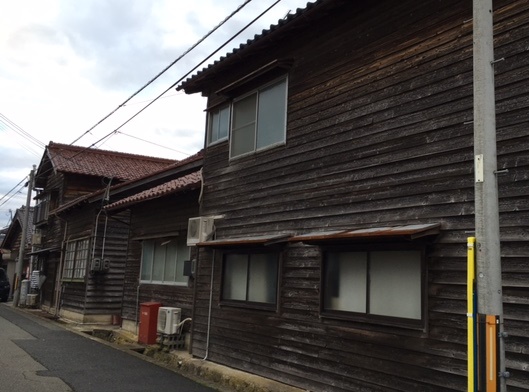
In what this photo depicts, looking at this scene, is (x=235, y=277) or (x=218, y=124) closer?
(x=235, y=277)

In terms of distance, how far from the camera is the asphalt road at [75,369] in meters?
7.95

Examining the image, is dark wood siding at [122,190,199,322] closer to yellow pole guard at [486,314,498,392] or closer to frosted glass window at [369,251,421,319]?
frosted glass window at [369,251,421,319]

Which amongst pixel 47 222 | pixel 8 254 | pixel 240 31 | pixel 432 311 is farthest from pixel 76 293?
pixel 8 254

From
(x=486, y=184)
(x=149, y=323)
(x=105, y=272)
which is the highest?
(x=486, y=184)

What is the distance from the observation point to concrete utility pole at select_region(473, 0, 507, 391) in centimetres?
346

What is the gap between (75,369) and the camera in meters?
9.24

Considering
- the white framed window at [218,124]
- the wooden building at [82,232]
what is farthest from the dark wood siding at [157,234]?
the wooden building at [82,232]

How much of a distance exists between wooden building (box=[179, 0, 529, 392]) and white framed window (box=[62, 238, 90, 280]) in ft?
31.8

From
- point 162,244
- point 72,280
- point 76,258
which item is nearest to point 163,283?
point 162,244

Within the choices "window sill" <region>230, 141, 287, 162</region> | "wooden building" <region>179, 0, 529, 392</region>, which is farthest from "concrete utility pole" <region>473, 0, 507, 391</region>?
"window sill" <region>230, 141, 287, 162</region>

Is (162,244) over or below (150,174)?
below

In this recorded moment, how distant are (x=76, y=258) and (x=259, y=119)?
Result: 1280 centimetres

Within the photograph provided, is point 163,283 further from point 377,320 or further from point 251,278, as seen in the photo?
point 377,320

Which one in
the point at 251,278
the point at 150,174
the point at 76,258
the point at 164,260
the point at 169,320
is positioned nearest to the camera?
the point at 251,278
